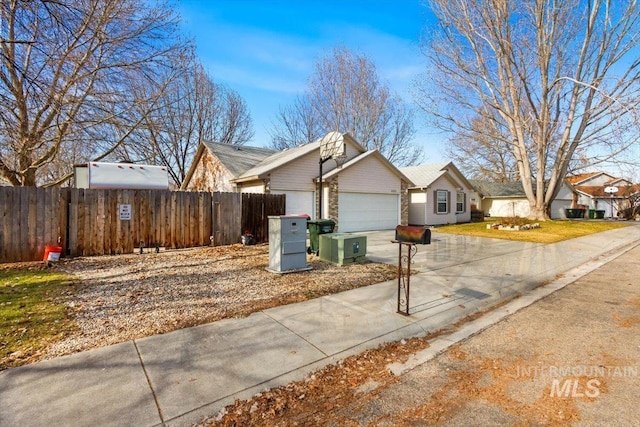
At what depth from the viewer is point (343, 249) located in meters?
7.61

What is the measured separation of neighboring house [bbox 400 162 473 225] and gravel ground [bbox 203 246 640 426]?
16.3 metres

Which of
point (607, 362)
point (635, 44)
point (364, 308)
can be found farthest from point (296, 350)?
point (635, 44)

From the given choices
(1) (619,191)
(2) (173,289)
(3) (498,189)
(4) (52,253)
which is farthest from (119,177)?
(1) (619,191)

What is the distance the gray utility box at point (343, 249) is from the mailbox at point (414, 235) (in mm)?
3239

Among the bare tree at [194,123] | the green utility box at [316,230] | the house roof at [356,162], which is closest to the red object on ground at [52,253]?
the green utility box at [316,230]

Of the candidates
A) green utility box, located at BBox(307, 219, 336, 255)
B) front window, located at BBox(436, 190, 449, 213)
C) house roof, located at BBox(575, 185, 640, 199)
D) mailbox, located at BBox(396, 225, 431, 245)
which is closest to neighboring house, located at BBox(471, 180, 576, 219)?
house roof, located at BBox(575, 185, 640, 199)

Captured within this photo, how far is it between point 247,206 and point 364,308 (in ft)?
24.6

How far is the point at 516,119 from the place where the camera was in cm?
1933

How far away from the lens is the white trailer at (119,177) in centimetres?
1085

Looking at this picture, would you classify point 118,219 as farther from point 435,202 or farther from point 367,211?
point 435,202

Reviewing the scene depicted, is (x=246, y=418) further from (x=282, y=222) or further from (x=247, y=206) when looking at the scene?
(x=247, y=206)

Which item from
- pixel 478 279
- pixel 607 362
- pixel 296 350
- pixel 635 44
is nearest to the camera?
pixel 607 362

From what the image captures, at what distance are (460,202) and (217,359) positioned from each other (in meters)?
23.0

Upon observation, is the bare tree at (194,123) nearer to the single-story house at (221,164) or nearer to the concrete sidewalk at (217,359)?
the single-story house at (221,164)
